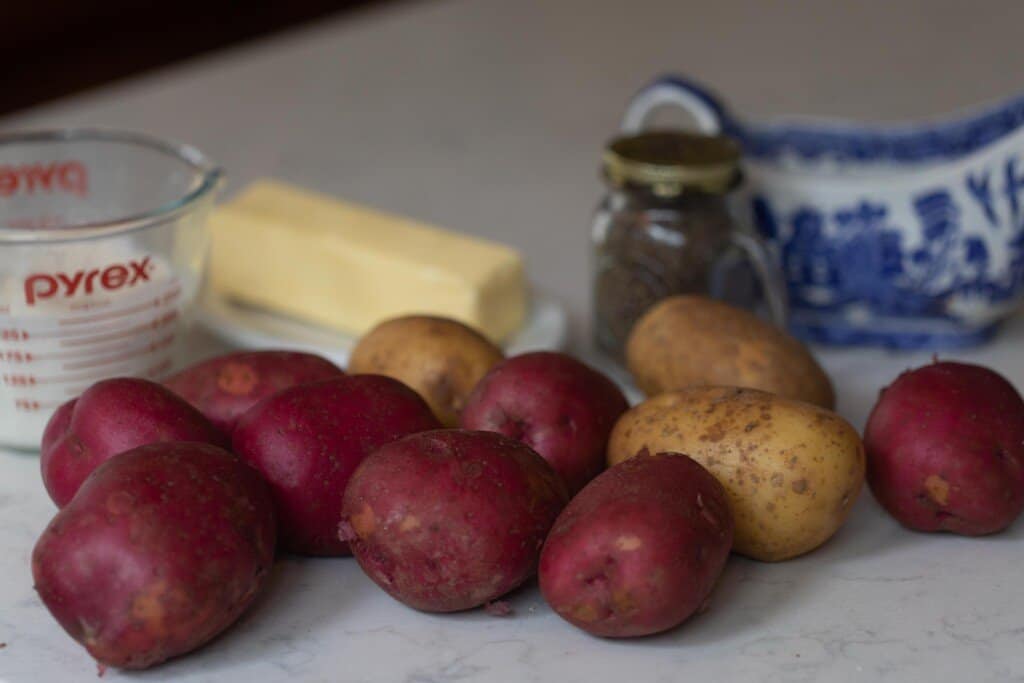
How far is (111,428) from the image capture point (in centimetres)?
86

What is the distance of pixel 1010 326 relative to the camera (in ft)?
4.16

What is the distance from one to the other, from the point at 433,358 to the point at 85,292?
0.88 ft

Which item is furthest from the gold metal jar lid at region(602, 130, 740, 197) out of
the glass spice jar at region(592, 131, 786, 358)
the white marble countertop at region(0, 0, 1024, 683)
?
the white marble countertop at region(0, 0, 1024, 683)

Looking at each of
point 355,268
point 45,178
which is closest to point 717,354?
point 355,268

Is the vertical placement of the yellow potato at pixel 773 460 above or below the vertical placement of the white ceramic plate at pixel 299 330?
above

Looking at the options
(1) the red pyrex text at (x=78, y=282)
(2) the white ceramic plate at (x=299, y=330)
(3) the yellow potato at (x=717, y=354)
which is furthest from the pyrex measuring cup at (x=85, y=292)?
(3) the yellow potato at (x=717, y=354)

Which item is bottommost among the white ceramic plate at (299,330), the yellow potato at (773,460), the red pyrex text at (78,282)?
the white ceramic plate at (299,330)

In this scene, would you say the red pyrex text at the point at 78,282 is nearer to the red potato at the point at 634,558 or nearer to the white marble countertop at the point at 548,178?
the white marble countertop at the point at 548,178

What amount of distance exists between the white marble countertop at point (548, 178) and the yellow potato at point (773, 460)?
0.03m

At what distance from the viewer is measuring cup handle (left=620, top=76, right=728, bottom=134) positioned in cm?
124

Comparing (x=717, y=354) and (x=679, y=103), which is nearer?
(x=717, y=354)

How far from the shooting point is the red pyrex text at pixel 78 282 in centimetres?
100

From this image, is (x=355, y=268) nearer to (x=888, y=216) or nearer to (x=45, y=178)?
(x=45, y=178)

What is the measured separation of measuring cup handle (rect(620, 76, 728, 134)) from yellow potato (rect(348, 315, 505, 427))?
1.07 feet
